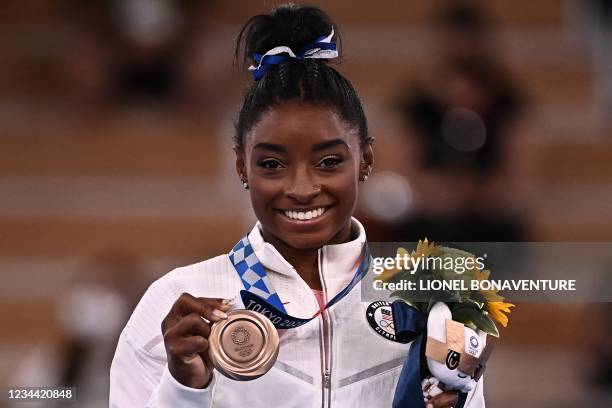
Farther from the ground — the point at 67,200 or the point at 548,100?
the point at 548,100

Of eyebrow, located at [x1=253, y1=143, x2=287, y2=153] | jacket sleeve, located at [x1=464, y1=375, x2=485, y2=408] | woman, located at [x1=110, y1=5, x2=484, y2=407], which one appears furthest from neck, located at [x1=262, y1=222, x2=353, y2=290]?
jacket sleeve, located at [x1=464, y1=375, x2=485, y2=408]

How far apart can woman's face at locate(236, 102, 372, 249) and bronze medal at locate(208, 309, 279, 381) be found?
0.44ft

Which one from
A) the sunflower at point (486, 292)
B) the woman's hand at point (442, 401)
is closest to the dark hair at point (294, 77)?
the sunflower at point (486, 292)

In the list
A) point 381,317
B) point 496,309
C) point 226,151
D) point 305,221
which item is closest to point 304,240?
point 305,221

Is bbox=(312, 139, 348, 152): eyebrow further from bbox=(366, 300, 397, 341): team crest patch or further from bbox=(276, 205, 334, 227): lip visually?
bbox=(366, 300, 397, 341): team crest patch

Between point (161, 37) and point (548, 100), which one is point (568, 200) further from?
point (161, 37)

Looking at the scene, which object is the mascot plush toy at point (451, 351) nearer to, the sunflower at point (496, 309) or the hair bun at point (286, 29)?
the sunflower at point (496, 309)

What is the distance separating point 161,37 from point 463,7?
1.77ft

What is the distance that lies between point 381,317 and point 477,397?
0.15m

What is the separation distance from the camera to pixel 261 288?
4.29 ft

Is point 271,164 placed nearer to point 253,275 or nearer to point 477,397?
point 253,275

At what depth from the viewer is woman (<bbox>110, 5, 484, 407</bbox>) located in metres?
1.26

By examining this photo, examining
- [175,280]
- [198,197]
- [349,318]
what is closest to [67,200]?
[198,197]

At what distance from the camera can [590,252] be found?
1515 mm
